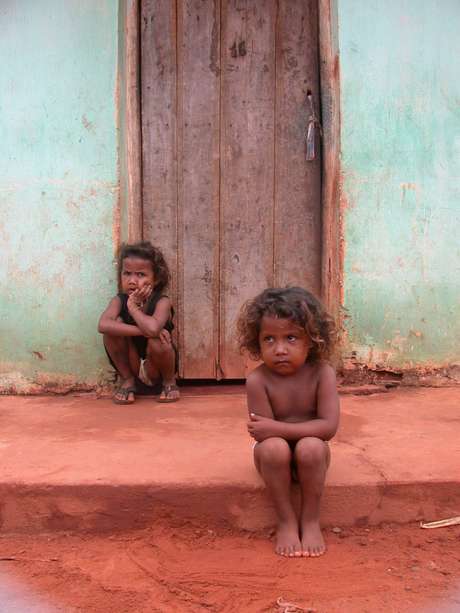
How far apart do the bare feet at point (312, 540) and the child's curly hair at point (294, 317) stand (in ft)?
1.97

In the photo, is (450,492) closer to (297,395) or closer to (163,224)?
(297,395)

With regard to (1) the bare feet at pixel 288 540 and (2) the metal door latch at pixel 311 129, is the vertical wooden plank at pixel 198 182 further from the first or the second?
(1) the bare feet at pixel 288 540

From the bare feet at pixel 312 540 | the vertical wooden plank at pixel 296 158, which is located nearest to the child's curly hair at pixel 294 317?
the bare feet at pixel 312 540

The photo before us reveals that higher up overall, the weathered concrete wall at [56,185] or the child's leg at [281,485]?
the weathered concrete wall at [56,185]

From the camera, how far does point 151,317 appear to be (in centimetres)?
397

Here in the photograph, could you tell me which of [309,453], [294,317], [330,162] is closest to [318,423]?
[309,453]

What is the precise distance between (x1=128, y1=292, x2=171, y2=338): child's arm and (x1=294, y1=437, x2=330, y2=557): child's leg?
1.51m

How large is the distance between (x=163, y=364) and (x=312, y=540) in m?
1.68

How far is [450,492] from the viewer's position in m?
2.81

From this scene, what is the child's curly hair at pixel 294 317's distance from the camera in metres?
2.66

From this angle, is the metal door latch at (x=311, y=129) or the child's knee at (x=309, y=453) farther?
the metal door latch at (x=311, y=129)

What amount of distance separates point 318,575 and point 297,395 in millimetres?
638

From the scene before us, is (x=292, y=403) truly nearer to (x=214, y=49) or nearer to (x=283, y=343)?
(x=283, y=343)

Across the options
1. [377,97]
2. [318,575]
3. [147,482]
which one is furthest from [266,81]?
[318,575]
